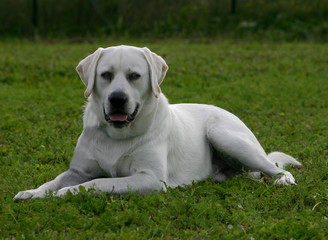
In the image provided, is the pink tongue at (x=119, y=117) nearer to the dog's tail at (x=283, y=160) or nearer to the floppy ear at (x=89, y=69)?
the floppy ear at (x=89, y=69)

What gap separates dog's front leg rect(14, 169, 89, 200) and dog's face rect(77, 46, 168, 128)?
641mm

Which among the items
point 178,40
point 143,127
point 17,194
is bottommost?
point 178,40

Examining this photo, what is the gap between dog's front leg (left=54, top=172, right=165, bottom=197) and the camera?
14.6 ft

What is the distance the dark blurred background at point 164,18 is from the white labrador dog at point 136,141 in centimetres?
1159

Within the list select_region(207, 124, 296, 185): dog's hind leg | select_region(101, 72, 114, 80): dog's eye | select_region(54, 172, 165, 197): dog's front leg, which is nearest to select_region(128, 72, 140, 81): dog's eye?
select_region(101, 72, 114, 80): dog's eye

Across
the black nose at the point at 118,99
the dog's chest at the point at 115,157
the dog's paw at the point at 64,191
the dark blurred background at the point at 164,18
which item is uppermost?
the black nose at the point at 118,99

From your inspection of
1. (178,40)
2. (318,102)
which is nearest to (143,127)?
(318,102)

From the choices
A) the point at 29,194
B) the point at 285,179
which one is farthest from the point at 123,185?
the point at 285,179

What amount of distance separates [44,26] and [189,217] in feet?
47.7

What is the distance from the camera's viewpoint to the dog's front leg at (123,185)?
4.46 meters

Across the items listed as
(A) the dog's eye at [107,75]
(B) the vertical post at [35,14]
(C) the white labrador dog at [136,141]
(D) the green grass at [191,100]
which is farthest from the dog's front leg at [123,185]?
(B) the vertical post at [35,14]

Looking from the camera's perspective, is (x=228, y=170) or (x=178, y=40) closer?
(x=228, y=170)

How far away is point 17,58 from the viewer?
12.4 meters

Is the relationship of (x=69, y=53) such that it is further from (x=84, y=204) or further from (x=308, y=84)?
(x=84, y=204)
